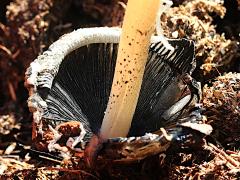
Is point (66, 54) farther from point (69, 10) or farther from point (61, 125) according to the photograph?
point (69, 10)

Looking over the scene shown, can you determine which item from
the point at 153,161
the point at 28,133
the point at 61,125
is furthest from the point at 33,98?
the point at 28,133

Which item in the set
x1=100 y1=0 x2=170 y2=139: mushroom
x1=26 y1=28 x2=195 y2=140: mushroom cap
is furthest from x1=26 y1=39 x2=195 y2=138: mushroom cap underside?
x1=100 y1=0 x2=170 y2=139: mushroom

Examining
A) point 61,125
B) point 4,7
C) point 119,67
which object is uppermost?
point 4,7

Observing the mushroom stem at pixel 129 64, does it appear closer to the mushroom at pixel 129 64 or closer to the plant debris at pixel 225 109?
the mushroom at pixel 129 64

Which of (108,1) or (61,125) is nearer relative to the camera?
(61,125)

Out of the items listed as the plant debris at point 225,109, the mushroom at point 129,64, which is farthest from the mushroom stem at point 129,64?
the plant debris at point 225,109

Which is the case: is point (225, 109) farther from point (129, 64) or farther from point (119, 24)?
point (119, 24)

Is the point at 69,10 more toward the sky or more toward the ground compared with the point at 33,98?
more toward the sky
